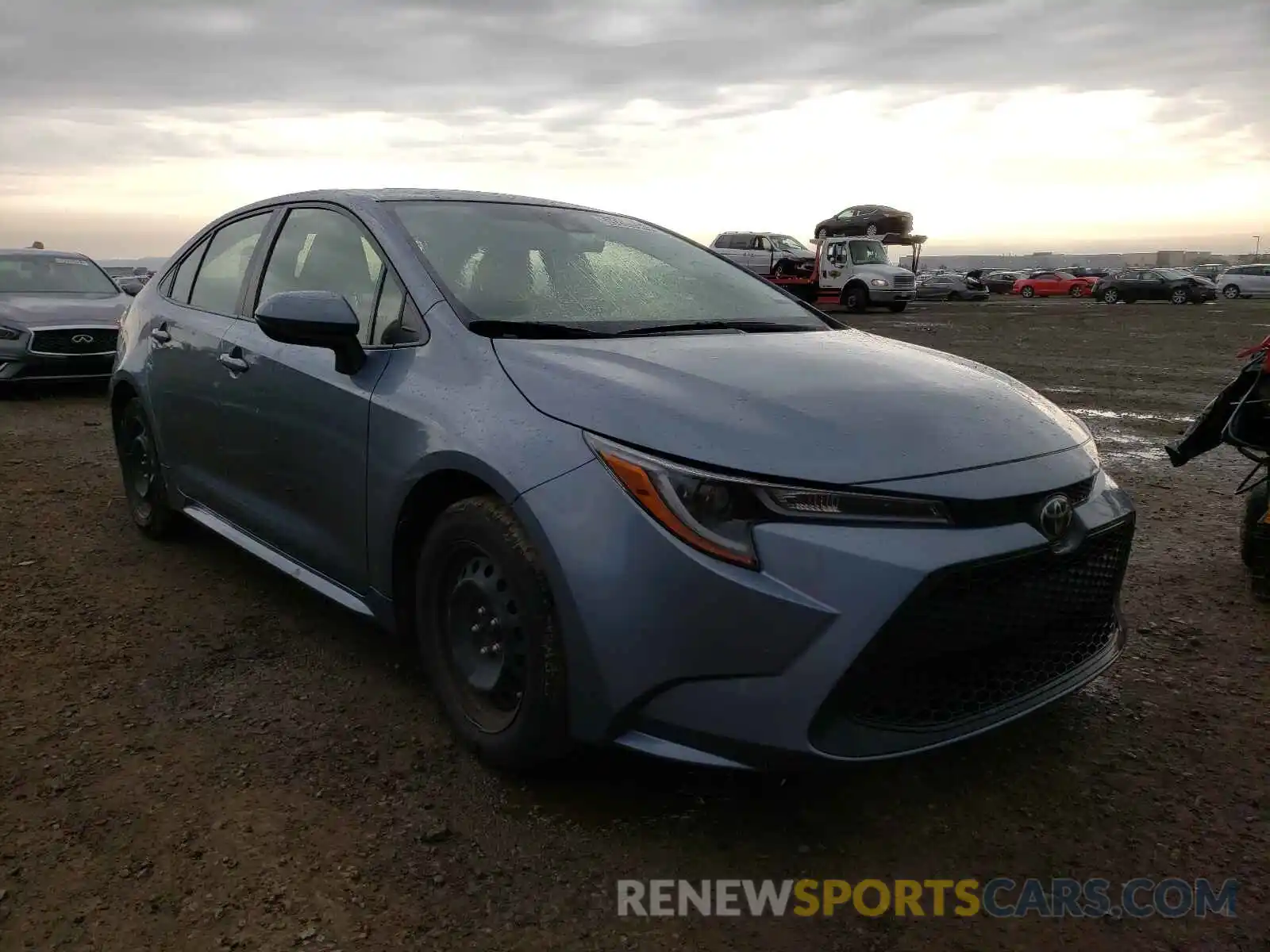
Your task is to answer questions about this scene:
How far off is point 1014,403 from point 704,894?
1465mm

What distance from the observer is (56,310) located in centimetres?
952

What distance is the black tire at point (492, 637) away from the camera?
2.29 metres

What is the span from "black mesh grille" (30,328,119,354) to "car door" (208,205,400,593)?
653cm

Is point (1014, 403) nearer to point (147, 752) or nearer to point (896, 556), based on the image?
point (896, 556)

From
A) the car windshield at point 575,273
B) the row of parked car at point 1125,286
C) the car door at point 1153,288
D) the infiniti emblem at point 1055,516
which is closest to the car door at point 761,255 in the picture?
the row of parked car at point 1125,286

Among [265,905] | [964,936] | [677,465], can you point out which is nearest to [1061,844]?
[964,936]

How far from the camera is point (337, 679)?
320 cm

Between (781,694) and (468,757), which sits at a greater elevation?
(781,694)

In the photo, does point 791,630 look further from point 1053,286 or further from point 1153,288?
point 1053,286

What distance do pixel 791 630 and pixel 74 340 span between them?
939cm

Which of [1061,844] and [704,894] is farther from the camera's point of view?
[1061,844]

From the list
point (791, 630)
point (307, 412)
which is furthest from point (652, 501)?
point (307, 412)

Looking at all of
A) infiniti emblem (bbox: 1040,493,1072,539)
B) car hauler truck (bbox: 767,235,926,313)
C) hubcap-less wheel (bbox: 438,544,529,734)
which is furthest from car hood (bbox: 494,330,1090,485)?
car hauler truck (bbox: 767,235,926,313)

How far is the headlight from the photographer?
207 centimetres
